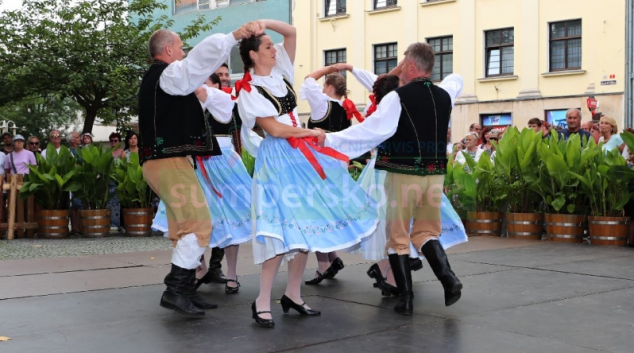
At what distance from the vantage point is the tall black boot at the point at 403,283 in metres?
5.22

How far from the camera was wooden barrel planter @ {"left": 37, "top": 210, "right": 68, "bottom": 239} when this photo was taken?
A: 449 inches

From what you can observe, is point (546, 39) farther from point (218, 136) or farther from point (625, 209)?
point (218, 136)

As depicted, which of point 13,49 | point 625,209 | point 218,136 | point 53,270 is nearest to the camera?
point 218,136

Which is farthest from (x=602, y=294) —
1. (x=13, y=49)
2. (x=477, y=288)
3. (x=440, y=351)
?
(x=13, y=49)

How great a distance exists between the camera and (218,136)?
663 centimetres

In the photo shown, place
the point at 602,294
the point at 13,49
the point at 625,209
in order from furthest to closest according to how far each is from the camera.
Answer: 1. the point at 13,49
2. the point at 625,209
3. the point at 602,294

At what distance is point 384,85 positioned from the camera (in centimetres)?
589

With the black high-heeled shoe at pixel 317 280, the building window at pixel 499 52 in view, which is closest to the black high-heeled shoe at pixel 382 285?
the black high-heeled shoe at pixel 317 280

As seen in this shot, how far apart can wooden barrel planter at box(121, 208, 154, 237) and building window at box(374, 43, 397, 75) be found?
19.6m

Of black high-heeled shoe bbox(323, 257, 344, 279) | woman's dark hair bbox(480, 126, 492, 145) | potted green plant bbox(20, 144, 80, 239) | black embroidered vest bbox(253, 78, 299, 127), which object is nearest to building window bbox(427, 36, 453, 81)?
woman's dark hair bbox(480, 126, 492, 145)

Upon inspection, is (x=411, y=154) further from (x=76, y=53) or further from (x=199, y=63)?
(x=76, y=53)

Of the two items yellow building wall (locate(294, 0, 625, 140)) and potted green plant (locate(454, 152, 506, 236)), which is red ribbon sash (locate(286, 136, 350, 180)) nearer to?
potted green plant (locate(454, 152, 506, 236))

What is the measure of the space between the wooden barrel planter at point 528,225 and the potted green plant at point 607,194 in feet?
2.35

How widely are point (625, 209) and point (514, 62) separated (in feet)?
59.1
